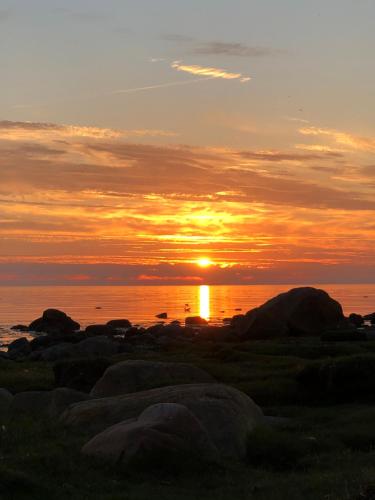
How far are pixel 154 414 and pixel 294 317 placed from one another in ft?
175

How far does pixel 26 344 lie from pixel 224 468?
54854 mm

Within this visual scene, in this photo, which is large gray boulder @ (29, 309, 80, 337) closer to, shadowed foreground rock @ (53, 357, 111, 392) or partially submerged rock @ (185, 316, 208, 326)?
partially submerged rock @ (185, 316, 208, 326)

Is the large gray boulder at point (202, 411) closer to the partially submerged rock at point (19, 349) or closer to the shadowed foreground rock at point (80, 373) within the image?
the shadowed foreground rock at point (80, 373)

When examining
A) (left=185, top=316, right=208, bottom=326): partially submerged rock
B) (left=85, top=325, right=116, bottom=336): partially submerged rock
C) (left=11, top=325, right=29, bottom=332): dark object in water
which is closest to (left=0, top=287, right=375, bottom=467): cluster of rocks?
(left=85, top=325, right=116, bottom=336): partially submerged rock

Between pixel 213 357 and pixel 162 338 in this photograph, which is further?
pixel 162 338

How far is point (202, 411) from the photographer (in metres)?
18.9

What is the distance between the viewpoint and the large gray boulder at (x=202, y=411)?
18.3 m

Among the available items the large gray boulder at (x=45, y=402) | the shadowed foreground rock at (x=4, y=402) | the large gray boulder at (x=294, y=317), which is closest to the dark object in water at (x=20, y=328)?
the large gray boulder at (x=294, y=317)

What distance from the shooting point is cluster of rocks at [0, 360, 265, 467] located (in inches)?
591

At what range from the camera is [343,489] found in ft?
43.5

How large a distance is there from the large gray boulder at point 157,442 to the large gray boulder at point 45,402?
→ 7807 mm

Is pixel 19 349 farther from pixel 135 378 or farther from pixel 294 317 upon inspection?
pixel 135 378

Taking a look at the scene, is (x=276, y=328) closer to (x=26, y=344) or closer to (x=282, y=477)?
(x=26, y=344)

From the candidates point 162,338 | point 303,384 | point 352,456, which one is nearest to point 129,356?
point 303,384
